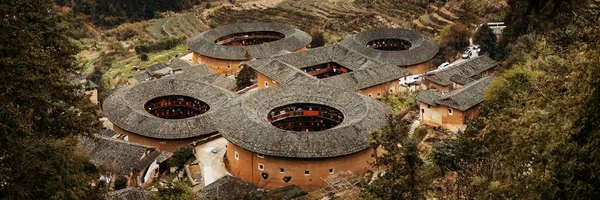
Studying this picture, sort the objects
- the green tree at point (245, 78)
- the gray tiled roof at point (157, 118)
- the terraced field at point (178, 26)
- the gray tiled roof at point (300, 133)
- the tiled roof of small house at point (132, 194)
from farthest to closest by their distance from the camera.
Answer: the terraced field at point (178, 26) → the green tree at point (245, 78) → the gray tiled roof at point (157, 118) → the gray tiled roof at point (300, 133) → the tiled roof of small house at point (132, 194)

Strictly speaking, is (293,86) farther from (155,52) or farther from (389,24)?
(155,52)

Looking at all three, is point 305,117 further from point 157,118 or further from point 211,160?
point 157,118

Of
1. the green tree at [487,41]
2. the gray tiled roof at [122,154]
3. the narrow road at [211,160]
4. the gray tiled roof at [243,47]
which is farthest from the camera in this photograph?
the gray tiled roof at [243,47]

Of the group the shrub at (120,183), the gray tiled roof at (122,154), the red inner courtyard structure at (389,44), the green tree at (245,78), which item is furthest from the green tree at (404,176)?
the red inner courtyard structure at (389,44)

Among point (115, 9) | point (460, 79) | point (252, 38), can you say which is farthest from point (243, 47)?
point (115, 9)

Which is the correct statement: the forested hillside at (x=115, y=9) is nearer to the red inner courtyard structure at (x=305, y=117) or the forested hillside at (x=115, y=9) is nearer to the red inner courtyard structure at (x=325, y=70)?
the red inner courtyard structure at (x=325, y=70)

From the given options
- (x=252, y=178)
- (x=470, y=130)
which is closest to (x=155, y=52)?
(x=252, y=178)

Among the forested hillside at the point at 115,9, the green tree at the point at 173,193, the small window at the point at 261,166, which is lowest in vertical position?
the forested hillside at the point at 115,9
